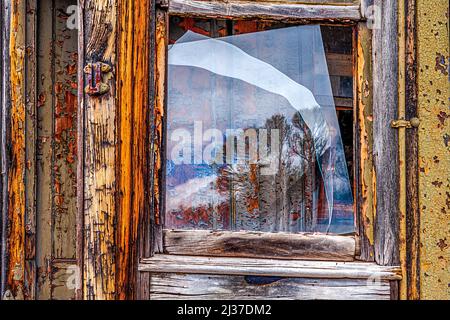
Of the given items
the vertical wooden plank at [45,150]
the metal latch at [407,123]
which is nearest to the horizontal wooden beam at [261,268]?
the metal latch at [407,123]

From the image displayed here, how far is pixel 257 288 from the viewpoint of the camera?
218cm

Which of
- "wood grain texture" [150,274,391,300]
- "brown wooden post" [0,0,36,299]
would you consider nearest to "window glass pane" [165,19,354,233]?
"wood grain texture" [150,274,391,300]

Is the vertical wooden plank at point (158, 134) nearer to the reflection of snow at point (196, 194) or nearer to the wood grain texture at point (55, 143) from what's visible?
the reflection of snow at point (196, 194)

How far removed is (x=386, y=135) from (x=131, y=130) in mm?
1038

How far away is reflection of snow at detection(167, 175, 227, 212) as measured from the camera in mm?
2277

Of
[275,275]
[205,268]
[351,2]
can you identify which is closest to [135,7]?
[351,2]

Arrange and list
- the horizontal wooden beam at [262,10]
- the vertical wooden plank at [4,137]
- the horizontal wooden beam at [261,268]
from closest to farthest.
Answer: the horizontal wooden beam at [261,268], the horizontal wooden beam at [262,10], the vertical wooden plank at [4,137]

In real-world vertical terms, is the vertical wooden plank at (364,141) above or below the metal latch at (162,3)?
below

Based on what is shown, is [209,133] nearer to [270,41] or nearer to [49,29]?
[270,41]

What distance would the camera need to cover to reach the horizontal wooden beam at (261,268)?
2.16m

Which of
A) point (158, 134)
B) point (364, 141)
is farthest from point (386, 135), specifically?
point (158, 134)

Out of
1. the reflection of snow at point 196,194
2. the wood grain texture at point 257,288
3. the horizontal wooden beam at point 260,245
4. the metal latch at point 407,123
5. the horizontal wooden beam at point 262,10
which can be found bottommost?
the wood grain texture at point 257,288

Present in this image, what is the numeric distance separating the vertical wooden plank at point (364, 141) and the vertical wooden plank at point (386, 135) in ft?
0.08
